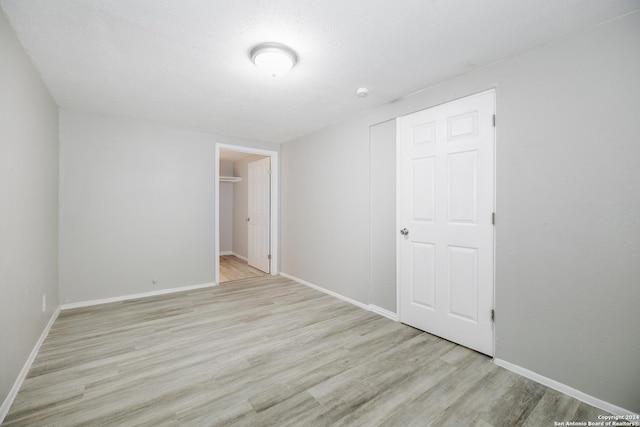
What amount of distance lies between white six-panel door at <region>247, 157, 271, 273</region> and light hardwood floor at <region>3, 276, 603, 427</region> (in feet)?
7.45

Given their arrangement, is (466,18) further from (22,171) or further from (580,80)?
(22,171)

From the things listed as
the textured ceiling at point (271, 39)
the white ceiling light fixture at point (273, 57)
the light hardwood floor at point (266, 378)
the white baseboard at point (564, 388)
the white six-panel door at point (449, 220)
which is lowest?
the light hardwood floor at point (266, 378)

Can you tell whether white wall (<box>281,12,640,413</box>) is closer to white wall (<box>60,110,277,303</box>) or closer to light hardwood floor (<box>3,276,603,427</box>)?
light hardwood floor (<box>3,276,603,427</box>)

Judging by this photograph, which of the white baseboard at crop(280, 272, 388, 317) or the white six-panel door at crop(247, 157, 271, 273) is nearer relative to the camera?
the white baseboard at crop(280, 272, 388, 317)

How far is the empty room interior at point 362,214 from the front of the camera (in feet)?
5.43

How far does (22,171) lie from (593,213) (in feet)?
13.4

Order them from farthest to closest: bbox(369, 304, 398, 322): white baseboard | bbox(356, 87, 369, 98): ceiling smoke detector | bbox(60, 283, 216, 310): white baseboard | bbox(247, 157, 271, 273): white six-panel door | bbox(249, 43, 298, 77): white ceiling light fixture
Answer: bbox(247, 157, 271, 273): white six-panel door
bbox(60, 283, 216, 310): white baseboard
bbox(369, 304, 398, 322): white baseboard
bbox(356, 87, 369, 98): ceiling smoke detector
bbox(249, 43, 298, 77): white ceiling light fixture

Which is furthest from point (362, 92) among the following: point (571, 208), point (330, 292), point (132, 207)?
point (132, 207)

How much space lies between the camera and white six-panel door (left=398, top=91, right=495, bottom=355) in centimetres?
229

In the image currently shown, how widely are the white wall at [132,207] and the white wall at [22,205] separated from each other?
501 millimetres

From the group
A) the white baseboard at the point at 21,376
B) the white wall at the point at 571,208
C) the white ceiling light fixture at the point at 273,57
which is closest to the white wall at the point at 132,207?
the white baseboard at the point at 21,376

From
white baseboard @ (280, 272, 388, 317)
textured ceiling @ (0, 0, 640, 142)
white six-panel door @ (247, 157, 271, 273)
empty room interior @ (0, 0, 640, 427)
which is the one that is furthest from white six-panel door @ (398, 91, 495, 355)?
white six-panel door @ (247, 157, 271, 273)

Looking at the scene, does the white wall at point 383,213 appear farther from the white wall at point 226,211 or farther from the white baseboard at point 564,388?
the white wall at point 226,211

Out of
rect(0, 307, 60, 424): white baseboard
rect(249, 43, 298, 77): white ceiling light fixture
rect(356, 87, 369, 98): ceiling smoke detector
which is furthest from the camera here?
rect(356, 87, 369, 98): ceiling smoke detector
